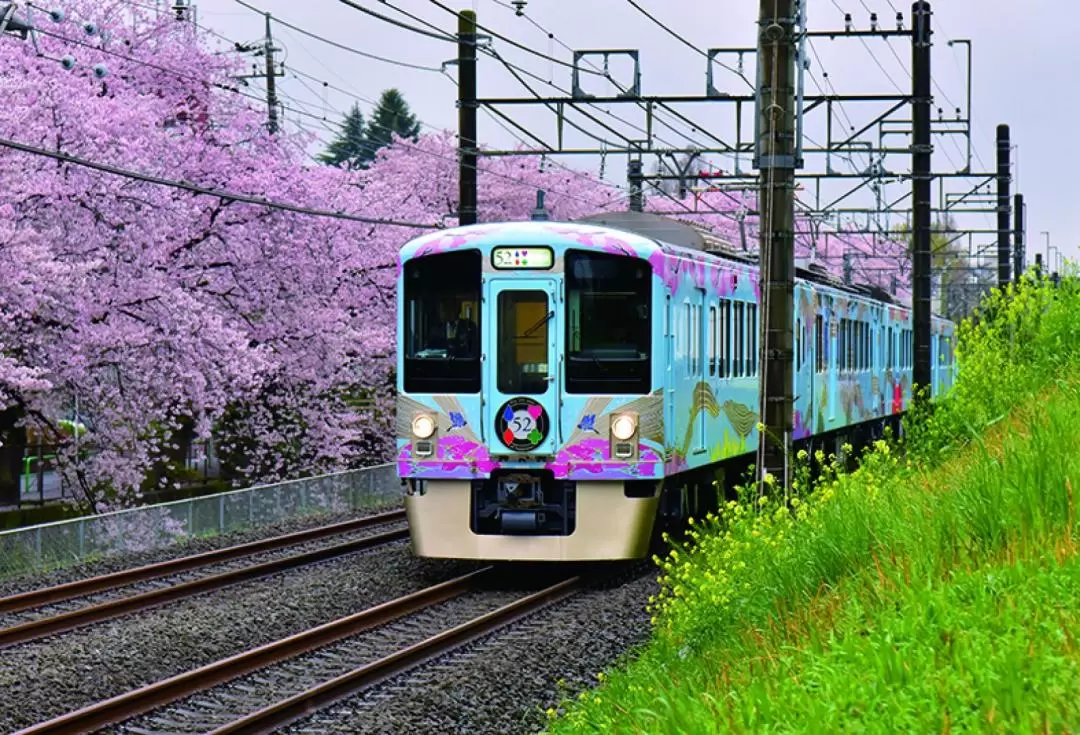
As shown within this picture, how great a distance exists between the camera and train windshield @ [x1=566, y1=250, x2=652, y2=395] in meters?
14.5


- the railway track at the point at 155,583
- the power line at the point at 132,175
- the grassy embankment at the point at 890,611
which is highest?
the power line at the point at 132,175

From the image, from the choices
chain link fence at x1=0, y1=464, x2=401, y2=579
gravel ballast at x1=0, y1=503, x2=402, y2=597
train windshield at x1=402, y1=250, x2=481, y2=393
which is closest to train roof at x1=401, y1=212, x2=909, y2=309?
train windshield at x1=402, y1=250, x2=481, y2=393

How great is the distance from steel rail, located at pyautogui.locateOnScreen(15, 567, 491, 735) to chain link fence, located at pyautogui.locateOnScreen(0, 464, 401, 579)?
4.16 meters

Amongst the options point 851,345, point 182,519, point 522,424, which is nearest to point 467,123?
point 851,345

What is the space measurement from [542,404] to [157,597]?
11.9ft

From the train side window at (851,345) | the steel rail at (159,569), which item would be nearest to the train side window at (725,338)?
the steel rail at (159,569)

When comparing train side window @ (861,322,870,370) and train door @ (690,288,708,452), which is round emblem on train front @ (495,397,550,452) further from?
train side window @ (861,322,870,370)

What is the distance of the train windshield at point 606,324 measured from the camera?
1448cm

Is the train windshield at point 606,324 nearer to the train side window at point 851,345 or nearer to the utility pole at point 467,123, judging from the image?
the utility pole at point 467,123

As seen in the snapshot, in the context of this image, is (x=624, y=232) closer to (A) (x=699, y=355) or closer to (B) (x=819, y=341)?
(A) (x=699, y=355)

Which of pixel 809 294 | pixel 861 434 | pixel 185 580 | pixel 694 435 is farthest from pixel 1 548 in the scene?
pixel 861 434

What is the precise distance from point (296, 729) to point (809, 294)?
13375 millimetres

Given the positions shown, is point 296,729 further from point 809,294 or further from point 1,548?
point 809,294

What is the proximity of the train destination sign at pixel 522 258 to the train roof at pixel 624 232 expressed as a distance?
71 millimetres
